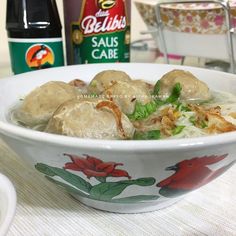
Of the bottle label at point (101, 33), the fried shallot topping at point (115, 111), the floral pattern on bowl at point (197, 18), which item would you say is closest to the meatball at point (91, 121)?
the fried shallot topping at point (115, 111)

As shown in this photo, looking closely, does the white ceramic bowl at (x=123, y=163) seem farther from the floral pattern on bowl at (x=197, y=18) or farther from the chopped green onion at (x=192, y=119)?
the floral pattern on bowl at (x=197, y=18)

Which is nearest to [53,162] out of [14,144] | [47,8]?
[14,144]

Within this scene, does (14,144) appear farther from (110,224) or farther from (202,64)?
(202,64)

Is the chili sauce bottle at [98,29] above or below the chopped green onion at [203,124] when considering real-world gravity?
above

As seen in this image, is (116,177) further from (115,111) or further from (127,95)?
Answer: (127,95)

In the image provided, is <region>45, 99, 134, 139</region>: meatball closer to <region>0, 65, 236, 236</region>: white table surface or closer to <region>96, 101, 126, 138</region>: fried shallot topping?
<region>96, 101, 126, 138</region>: fried shallot topping

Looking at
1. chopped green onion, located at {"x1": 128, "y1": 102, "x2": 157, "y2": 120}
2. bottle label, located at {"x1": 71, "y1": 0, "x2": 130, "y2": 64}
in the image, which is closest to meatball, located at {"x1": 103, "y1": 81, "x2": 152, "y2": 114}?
chopped green onion, located at {"x1": 128, "y1": 102, "x2": 157, "y2": 120}
